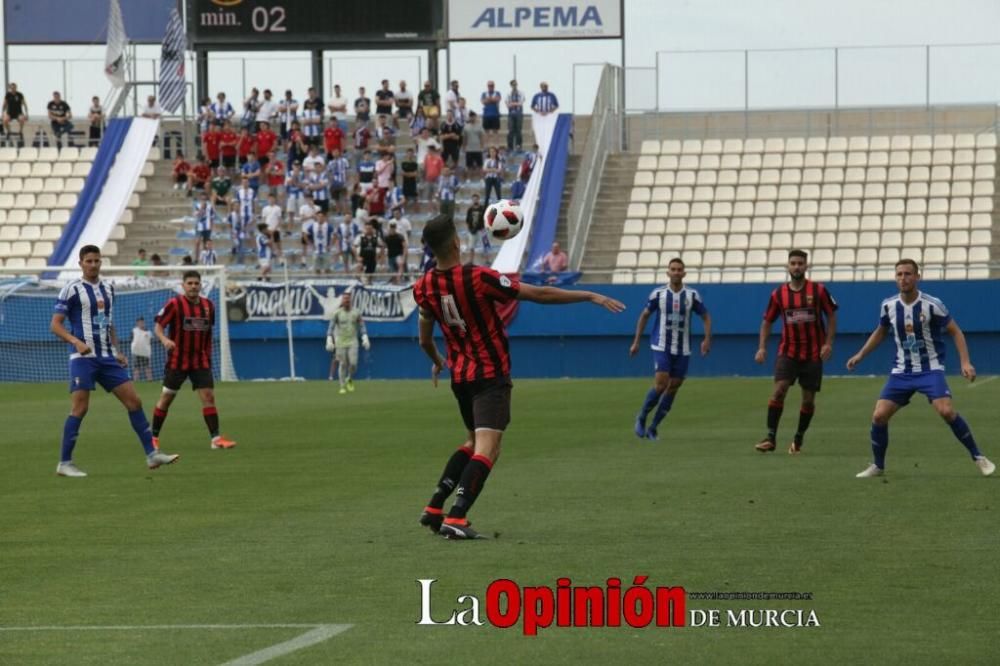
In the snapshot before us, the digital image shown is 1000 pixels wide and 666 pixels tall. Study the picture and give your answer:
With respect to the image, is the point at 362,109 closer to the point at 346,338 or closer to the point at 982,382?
the point at 346,338

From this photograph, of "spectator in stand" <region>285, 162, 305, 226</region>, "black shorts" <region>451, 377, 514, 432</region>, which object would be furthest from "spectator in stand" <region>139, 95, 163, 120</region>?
"black shorts" <region>451, 377, 514, 432</region>

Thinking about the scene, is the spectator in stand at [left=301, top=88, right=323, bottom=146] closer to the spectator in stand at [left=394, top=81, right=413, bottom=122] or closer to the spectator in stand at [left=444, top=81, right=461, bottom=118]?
the spectator in stand at [left=394, top=81, right=413, bottom=122]

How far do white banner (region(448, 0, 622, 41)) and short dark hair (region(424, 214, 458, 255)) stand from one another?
40137 millimetres

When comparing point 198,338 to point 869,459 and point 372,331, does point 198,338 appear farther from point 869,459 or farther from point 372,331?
point 372,331

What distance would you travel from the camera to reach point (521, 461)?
17.4 metres

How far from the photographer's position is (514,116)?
155 ft

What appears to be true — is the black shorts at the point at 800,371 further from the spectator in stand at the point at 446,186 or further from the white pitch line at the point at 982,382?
the spectator in stand at the point at 446,186

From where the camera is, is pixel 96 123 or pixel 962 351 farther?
pixel 96 123

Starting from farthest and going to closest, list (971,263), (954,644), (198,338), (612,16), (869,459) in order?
(612,16) → (971,263) → (198,338) → (869,459) → (954,644)

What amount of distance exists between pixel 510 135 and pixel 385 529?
119 feet

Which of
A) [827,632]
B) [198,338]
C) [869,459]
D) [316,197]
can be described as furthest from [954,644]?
[316,197]

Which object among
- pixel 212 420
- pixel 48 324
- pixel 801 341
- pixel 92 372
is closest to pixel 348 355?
pixel 48 324

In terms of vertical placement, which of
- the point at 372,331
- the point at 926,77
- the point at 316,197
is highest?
the point at 926,77

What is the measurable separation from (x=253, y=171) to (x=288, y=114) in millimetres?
2414
